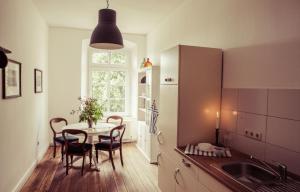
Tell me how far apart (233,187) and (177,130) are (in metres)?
1.00

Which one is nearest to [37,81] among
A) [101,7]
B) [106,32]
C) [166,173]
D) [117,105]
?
[101,7]

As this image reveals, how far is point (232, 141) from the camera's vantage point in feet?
7.66

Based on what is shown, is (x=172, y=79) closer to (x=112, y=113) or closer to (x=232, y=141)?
(x=232, y=141)

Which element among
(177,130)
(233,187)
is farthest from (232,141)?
(233,187)

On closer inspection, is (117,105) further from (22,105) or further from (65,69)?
(22,105)

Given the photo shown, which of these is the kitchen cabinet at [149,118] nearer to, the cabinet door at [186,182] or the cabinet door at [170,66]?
the cabinet door at [170,66]

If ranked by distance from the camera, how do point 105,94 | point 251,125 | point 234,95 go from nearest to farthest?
point 251,125, point 234,95, point 105,94

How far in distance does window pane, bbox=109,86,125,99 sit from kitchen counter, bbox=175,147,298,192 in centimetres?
389

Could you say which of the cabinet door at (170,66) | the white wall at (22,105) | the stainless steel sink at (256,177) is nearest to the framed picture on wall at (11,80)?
the white wall at (22,105)

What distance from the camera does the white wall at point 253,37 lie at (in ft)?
5.44

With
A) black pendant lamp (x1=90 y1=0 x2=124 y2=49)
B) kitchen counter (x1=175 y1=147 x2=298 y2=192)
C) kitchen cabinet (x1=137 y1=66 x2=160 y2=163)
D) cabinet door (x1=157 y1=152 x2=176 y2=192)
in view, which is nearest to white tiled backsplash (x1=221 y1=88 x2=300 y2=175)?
kitchen counter (x1=175 y1=147 x2=298 y2=192)

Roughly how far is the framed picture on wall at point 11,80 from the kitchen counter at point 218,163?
6.66ft

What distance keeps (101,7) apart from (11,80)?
1.94m

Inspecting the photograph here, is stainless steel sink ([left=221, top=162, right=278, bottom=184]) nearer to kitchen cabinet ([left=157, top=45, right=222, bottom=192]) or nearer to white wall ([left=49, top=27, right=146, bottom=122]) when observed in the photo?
kitchen cabinet ([left=157, top=45, right=222, bottom=192])
